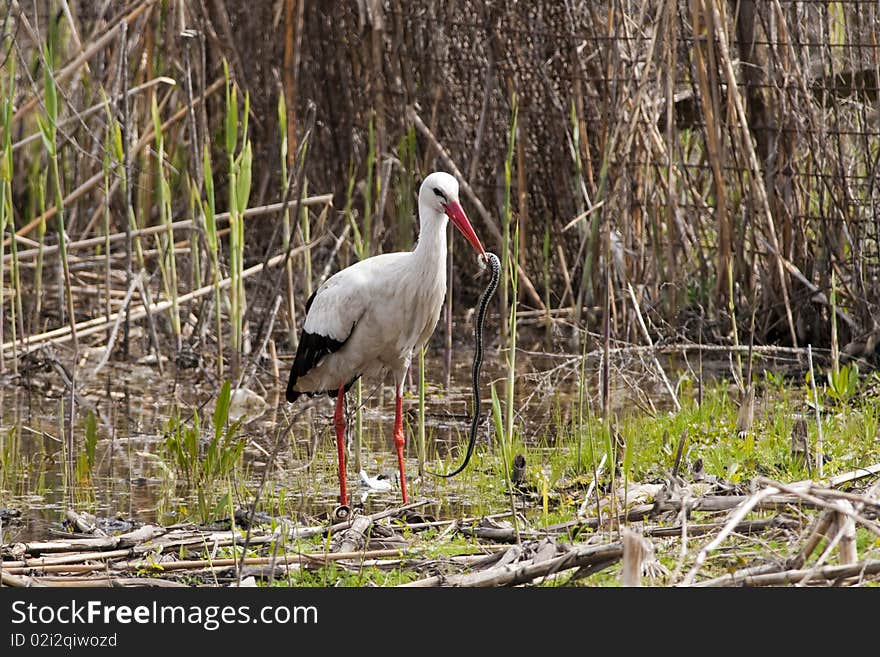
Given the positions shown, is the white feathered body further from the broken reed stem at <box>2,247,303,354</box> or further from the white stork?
the broken reed stem at <box>2,247,303,354</box>

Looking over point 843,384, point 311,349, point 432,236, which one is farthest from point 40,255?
point 843,384

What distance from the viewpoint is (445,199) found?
17.7 feet

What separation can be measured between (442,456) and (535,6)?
3.03 m

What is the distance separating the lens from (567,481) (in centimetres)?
541

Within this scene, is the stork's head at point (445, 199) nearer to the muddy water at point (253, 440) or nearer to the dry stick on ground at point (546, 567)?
the muddy water at point (253, 440)

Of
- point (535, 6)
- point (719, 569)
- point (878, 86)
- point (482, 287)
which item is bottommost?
point (719, 569)

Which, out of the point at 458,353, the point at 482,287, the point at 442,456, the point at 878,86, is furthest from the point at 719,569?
the point at 482,287

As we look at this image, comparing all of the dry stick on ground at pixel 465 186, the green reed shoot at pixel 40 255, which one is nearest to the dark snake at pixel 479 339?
the dry stick on ground at pixel 465 186

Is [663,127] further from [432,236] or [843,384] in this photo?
[432,236]

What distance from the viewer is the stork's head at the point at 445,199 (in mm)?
5371

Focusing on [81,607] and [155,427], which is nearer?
[81,607]

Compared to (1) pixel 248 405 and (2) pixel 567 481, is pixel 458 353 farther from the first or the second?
(2) pixel 567 481

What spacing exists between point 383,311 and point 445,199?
1.84ft

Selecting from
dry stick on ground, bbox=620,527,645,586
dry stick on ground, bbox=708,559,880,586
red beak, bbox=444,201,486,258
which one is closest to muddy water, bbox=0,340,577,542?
red beak, bbox=444,201,486,258
